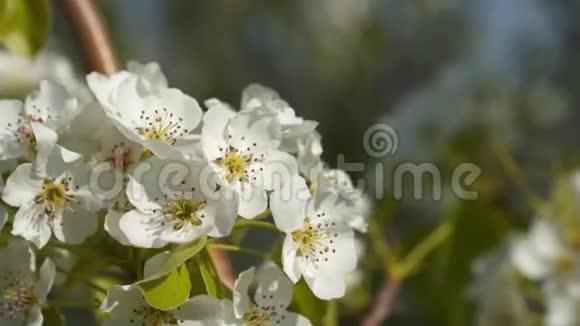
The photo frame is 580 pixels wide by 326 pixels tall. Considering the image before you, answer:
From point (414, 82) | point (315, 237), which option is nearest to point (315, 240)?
point (315, 237)

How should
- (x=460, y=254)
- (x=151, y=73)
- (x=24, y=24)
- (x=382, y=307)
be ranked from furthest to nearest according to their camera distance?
1. (x=460, y=254)
2. (x=382, y=307)
3. (x=24, y=24)
4. (x=151, y=73)

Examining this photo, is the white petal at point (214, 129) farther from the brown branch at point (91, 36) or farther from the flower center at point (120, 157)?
the brown branch at point (91, 36)

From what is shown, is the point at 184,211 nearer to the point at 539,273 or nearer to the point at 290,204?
the point at 290,204

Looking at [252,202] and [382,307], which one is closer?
[252,202]

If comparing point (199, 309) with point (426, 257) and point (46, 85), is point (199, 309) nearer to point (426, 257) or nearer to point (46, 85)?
point (46, 85)

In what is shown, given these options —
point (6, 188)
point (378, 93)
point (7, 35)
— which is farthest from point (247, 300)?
point (378, 93)

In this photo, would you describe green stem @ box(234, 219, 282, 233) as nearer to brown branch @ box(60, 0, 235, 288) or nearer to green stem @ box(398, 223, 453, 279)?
brown branch @ box(60, 0, 235, 288)
